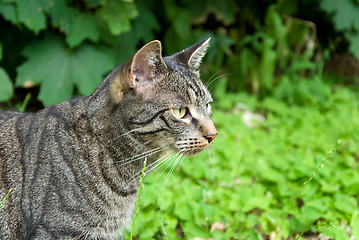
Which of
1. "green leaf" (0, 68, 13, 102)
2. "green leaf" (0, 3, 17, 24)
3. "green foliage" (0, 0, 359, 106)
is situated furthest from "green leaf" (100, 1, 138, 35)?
"green leaf" (0, 68, 13, 102)

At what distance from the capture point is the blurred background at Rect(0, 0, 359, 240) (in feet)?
9.06

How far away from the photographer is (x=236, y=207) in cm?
290

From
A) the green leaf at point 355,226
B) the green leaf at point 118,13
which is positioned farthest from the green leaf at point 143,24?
the green leaf at point 355,226

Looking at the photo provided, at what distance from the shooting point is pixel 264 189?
3.23 metres

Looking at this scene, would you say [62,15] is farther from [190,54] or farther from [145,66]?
[145,66]

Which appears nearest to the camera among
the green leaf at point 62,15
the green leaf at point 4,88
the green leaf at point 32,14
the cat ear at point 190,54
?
the cat ear at point 190,54

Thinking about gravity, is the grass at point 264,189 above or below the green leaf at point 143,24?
below

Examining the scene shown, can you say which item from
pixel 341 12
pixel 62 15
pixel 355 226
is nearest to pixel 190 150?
pixel 355 226

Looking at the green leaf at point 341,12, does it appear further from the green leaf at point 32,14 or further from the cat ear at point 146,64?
the cat ear at point 146,64

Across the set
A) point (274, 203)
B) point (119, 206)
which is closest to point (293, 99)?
point (274, 203)

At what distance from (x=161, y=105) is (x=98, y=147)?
363mm

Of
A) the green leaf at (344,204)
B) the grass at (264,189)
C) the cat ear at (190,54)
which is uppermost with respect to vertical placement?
the cat ear at (190,54)

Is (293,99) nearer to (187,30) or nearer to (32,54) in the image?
(187,30)

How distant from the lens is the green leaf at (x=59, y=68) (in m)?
3.95
